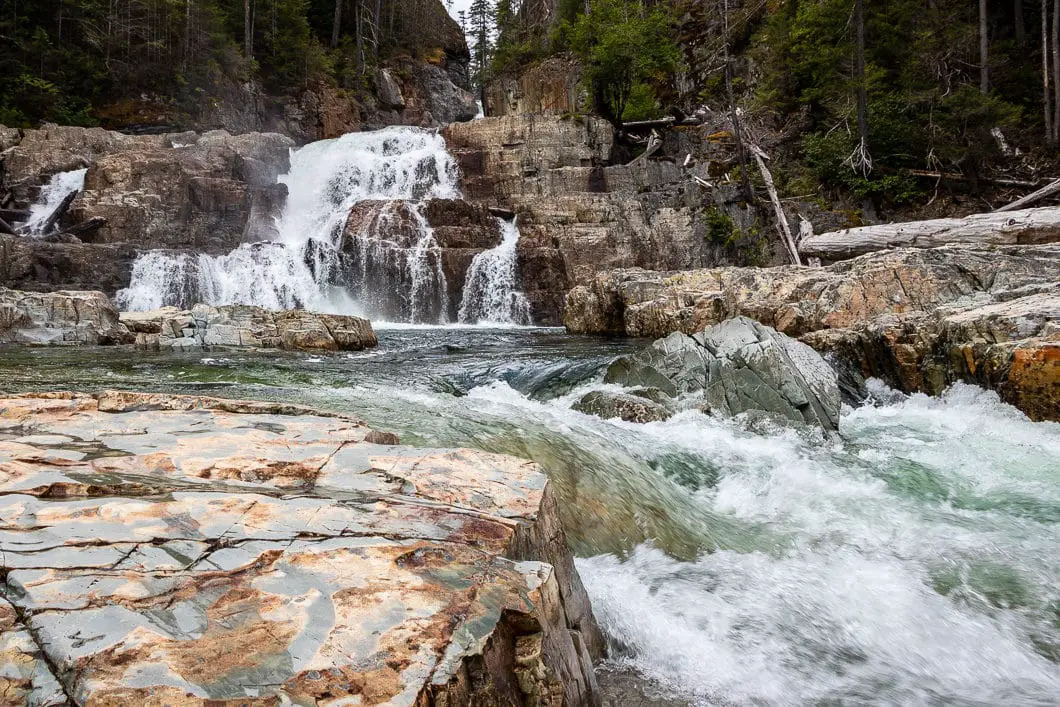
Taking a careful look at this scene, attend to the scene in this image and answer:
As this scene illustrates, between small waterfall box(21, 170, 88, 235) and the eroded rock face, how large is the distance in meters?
20.7

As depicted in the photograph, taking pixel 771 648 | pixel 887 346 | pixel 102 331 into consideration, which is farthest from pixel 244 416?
pixel 102 331

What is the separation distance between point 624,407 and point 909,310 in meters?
5.41

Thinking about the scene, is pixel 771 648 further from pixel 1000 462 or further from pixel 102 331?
pixel 102 331

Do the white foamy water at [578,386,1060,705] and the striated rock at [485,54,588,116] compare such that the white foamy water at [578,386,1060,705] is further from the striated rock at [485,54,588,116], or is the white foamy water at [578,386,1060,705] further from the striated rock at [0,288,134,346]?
the striated rock at [485,54,588,116]

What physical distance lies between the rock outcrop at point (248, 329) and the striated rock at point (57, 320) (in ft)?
1.26

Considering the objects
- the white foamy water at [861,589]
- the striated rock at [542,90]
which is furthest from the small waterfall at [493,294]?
the white foamy water at [861,589]

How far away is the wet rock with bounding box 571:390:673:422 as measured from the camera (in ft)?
21.8

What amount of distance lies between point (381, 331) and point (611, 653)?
13501mm

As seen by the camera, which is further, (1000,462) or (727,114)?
(727,114)

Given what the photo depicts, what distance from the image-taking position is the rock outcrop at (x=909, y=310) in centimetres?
627

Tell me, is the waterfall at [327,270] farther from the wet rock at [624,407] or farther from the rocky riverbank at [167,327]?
the wet rock at [624,407]

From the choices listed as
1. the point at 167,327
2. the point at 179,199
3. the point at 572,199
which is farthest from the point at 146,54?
the point at 167,327

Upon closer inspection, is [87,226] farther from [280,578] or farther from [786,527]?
[786,527]

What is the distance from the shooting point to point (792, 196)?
63.4ft
